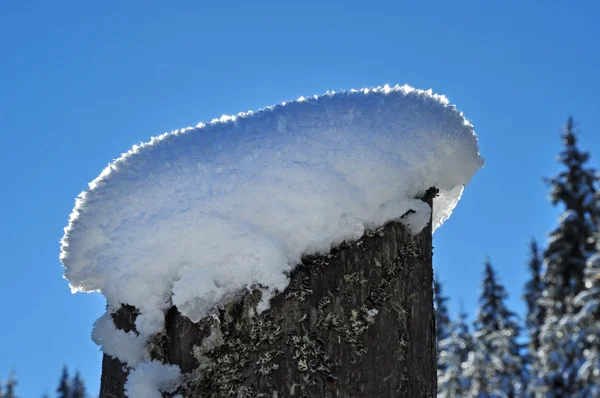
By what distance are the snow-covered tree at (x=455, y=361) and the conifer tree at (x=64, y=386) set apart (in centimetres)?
2482

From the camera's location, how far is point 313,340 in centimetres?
148

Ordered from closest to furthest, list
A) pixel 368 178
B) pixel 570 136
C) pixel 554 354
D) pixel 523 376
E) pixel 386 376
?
pixel 386 376 < pixel 368 178 < pixel 554 354 < pixel 523 376 < pixel 570 136

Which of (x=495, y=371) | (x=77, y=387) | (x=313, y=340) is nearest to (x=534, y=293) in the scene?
(x=495, y=371)

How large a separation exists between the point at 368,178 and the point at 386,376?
489mm

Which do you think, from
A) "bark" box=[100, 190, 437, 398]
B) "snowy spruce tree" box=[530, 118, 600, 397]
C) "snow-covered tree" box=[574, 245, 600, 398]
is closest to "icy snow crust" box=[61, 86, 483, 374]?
"bark" box=[100, 190, 437, 398]

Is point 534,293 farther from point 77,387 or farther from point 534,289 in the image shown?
point 77,387

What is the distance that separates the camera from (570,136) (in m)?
26.6

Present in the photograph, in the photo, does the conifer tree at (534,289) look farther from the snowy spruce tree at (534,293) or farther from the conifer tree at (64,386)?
the conifer tree at (64,386)

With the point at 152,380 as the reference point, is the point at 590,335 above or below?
above

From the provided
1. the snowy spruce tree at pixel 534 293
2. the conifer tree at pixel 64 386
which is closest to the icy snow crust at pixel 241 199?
the snowy spruce tree at pixel 534 293

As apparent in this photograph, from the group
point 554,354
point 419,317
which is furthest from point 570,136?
point 419,317

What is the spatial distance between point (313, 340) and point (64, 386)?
45.8 m

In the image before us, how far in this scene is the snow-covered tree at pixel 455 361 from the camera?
26.7 meters

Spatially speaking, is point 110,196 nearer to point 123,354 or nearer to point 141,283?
point 141,283
